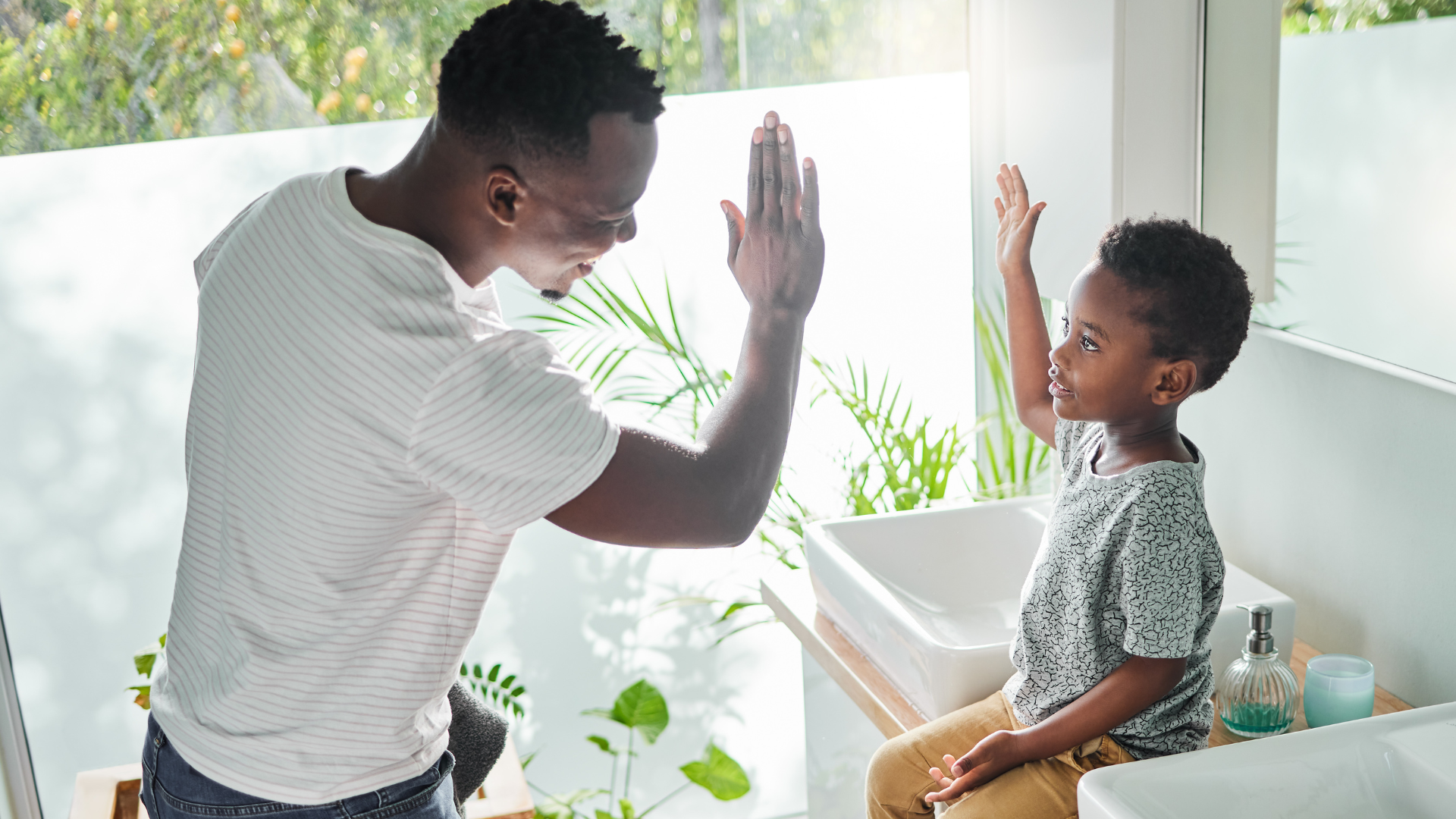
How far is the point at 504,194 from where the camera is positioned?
2.76 feet

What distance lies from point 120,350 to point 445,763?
50.9 inches

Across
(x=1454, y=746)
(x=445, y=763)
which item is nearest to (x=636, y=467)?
(x=445, y=763)

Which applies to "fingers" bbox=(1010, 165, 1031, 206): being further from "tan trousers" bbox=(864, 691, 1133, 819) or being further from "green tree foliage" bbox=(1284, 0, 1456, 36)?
"tan trousers" bbox=(864, 691, 1133, 819)

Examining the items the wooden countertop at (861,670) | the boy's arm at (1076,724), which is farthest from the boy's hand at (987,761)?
the wooden countertop at (861,670)

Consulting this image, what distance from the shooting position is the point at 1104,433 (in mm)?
1192

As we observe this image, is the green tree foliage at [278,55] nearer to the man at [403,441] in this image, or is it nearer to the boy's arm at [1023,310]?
the boy's arm at [1023,310]

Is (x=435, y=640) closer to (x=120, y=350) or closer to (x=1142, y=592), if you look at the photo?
(x=1142, y=592)

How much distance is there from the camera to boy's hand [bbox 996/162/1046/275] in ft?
4.26

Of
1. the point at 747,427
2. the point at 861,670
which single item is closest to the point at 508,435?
the point at 747,427

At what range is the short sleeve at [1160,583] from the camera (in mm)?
1037

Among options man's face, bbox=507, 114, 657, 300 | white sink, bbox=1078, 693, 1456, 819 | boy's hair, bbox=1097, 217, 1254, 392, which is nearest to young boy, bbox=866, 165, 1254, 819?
boy's hair, bbox=1097, 217, 1254, 392

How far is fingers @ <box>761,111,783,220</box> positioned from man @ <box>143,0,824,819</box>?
14 cm

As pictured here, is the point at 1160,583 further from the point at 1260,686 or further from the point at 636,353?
the point at 636,353

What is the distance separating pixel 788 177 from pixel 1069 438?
0.47 m
